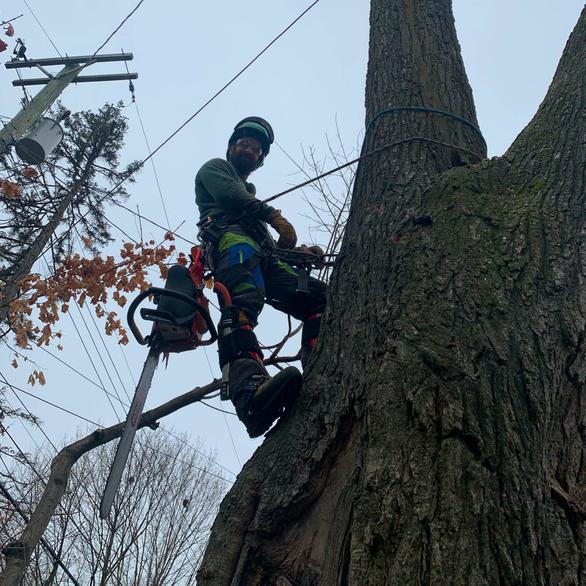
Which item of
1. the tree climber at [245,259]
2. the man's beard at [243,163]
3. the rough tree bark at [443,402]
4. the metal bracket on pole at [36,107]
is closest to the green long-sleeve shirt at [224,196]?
the tree climber at [245,259]

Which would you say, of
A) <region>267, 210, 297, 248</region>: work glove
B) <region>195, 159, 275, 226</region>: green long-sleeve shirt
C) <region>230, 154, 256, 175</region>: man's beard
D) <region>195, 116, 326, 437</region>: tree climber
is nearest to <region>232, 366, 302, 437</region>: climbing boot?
<region>195, 116, 326, 437</region>: tree climber

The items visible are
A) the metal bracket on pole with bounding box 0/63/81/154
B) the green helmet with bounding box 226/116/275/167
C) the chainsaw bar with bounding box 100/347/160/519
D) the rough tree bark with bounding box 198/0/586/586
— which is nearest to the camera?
the rough tree bark with bounding box 198/0/586/586

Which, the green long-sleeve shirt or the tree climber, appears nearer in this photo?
the tree climber

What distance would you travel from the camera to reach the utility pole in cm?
741

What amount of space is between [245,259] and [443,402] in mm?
1683

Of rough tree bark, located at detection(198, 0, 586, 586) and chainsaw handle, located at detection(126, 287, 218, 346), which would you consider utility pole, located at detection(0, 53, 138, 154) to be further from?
rough tree bark, located at detection(198, 0, 586, 586)

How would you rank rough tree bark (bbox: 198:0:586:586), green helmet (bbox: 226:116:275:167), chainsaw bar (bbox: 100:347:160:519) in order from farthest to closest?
green helmet (bbox: 226:116:275:167) → chainsaw bar (bbox: 100:347:160:519) → rough tree bark (bbox: 198:0:586:586)

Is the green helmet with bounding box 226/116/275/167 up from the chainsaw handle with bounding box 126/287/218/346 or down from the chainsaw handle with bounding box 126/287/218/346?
up

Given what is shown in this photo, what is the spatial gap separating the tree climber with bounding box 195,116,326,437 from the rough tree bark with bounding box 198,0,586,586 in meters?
0.60

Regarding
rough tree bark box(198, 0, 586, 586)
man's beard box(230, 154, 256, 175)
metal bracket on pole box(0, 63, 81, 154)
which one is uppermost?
metal bracket on pole box(0, 63, 81, 154)

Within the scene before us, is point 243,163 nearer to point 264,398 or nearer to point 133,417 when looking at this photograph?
point 133,417

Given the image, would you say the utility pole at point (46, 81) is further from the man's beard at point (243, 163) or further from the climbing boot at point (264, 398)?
the climbing boot at point (264, 398)

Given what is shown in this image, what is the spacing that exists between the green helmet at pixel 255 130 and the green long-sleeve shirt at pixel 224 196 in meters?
0.31

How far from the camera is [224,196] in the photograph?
3.45m
